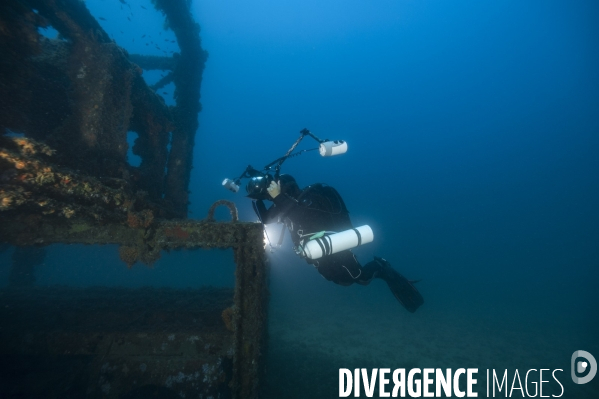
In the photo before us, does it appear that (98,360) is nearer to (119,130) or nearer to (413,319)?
(119,130)

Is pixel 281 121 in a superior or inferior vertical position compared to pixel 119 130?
superior

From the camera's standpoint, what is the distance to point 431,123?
126125mm

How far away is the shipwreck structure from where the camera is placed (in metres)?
3.17

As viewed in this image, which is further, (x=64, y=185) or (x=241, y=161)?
(x=241, y=161)

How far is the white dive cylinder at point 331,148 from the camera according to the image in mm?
4824

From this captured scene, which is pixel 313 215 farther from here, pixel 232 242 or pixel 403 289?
pixel 403 289

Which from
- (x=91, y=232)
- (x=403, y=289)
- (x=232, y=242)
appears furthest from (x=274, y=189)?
(x=403, y=289)

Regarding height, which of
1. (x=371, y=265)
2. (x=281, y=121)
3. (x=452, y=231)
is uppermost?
(x=281, y=121)

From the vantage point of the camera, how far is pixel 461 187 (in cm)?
11025

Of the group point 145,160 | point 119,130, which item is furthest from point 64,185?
point 145,160

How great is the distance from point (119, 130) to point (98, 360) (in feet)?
11.1

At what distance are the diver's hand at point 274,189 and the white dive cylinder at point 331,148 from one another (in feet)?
3.22

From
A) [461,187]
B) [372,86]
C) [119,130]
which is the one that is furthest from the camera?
[372,86]

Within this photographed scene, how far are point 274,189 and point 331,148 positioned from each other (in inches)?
49.6
